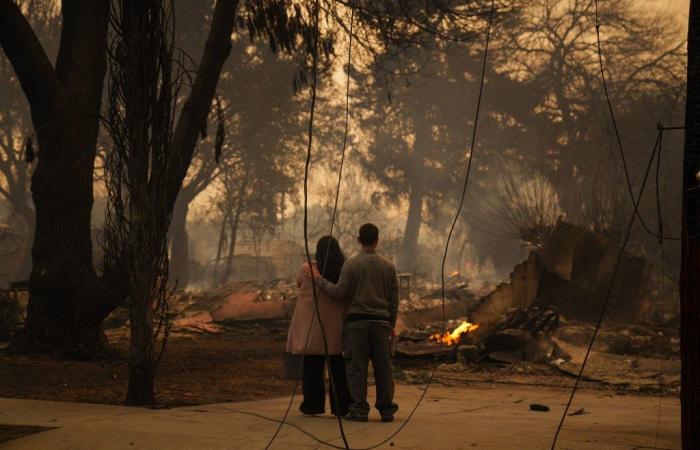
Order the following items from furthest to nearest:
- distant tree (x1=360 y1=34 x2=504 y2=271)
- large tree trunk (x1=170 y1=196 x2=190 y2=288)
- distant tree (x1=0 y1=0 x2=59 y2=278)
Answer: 1. distant tree (x1=360 y1=34 x2=504 y2=271)
2. large tree trunk (x1=170 y1=196 x2=190 y2=288)
3. distant tree (x1=0 y1=0 x2=59 y2=278)

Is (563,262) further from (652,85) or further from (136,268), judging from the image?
(652,85)

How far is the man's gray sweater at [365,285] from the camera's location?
25.0ft

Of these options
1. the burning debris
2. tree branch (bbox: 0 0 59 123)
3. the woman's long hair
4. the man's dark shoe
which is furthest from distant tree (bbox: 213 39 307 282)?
the man's dark shoe

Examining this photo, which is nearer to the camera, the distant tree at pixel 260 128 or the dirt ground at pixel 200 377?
the dirt ground at pixel 200 377

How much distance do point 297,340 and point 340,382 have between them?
539 mm

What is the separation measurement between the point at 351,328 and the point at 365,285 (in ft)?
1.26

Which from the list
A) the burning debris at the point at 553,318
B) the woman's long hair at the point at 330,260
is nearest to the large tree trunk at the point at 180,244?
the burning debris at the point at 553,318

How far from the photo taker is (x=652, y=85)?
3984 cm

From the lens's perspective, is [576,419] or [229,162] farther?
[229,162]

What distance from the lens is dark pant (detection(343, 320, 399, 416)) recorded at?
24.7 feet

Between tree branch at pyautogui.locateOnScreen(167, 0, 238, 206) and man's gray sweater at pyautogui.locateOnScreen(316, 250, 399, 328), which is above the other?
tree branch at pyautogui.locateOnScreen(167, 0, 238, 206)

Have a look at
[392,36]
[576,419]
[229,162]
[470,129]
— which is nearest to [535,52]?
[470,129]

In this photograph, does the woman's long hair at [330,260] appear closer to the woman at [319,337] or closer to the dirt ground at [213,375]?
the woman at [319,337]

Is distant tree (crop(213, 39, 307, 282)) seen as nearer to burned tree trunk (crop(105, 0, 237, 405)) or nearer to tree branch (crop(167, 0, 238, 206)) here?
tree branch (crop(167, 0, 238, 206))
